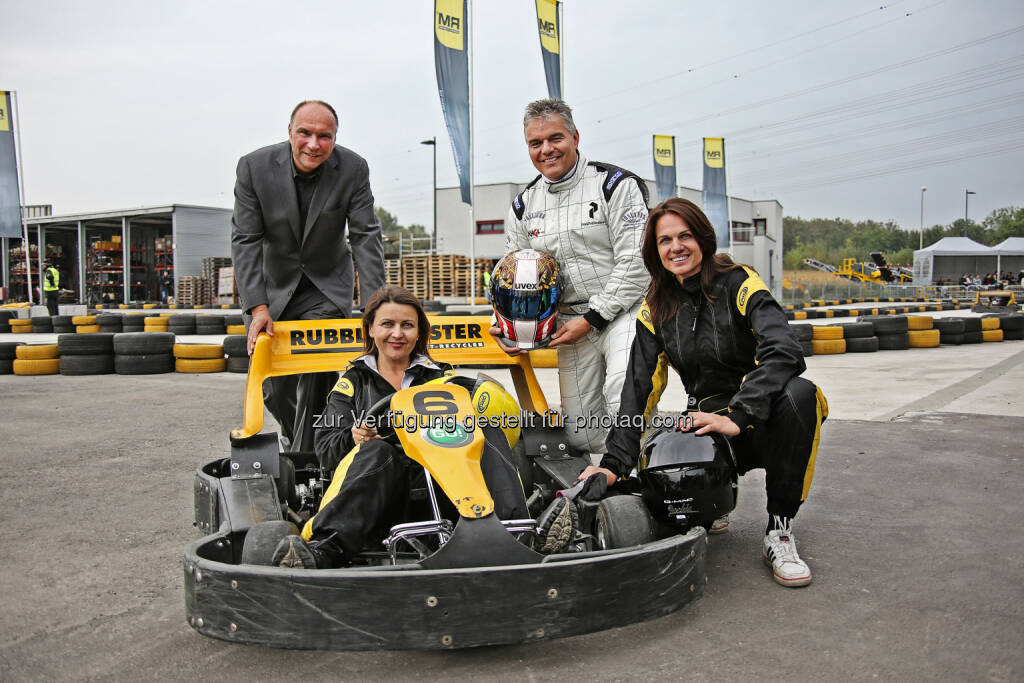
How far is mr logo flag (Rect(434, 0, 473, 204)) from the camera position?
52.1ft

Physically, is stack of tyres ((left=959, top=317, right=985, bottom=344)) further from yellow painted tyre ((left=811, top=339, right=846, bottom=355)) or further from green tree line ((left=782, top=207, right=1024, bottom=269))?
green tree line ((left=782, top=207, right=1024, bottom=269))

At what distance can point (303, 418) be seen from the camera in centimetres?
431

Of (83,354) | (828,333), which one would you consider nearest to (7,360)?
(83,354)

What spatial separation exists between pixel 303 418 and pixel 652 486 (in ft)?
7.00

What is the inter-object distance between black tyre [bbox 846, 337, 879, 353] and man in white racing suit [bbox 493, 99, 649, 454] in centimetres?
914

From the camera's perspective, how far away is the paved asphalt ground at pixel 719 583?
2.26 m

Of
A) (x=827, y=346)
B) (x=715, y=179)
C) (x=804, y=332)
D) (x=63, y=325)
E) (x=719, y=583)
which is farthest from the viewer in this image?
(x=715, y=179)

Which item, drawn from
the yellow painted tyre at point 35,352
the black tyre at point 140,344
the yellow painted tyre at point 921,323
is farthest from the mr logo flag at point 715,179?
the yellow painted tyre at point 35,352

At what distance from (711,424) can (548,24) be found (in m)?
14.9

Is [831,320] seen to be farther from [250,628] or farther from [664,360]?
[250,628]

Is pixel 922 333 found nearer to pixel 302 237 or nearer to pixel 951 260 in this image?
pixel 302 237

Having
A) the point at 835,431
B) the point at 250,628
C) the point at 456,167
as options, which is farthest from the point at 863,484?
the point at 456,167

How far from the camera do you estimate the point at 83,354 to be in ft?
33.5

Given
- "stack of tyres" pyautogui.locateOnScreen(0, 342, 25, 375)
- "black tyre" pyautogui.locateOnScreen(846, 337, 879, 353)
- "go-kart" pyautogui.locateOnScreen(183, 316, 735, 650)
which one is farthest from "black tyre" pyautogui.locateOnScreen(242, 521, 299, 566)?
"black tyre" pyautogui.locateOnScreen(846, 337, 879, 353)
